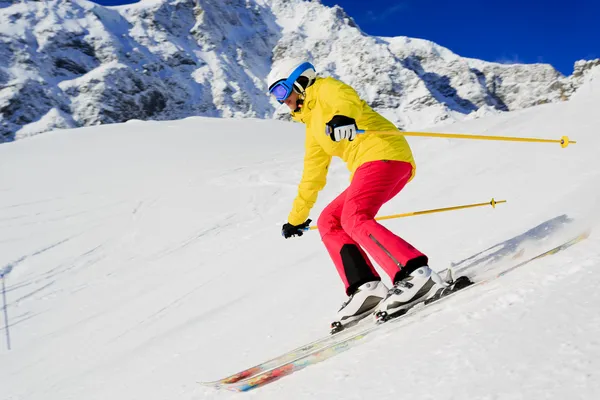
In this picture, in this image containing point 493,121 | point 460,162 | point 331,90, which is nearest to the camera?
→ point 331,90

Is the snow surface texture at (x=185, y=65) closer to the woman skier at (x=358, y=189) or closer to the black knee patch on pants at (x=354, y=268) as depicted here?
the woman skier at (x=358, y=189)

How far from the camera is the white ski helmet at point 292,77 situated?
300 cm

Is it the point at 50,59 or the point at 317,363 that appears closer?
the point at 317,363

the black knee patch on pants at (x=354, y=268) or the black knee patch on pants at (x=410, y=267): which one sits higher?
the black knee patch on pants at (x=354, y=268)

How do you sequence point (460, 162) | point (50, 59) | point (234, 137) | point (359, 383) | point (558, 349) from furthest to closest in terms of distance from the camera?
1. point (50, 59)
2. point (234, 137)
3. point (460, 162)
4. point (359, 383)
5. point (558, 349)

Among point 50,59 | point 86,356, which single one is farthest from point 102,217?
point 50,59

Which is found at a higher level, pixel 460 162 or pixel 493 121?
pixel 493 121

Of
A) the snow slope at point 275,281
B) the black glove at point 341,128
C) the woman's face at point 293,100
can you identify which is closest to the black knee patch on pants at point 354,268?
the snow slope at point 275,281

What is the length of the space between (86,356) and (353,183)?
3.36 m

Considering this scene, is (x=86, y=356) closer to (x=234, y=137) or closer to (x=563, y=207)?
(x=563, y=207)

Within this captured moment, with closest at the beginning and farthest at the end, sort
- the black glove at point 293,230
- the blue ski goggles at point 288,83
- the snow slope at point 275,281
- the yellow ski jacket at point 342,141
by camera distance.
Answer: the snow slope at point 275,281
the yellow ski jacket at point 342,141
the blue ski goggles at point 288,83
the black glove at point 293,230

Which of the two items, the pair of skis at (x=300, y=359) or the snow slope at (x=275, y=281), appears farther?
the pair of skis at (x=300, y=359)

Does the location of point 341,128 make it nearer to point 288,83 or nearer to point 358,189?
point 358,189

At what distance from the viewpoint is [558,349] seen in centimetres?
160
